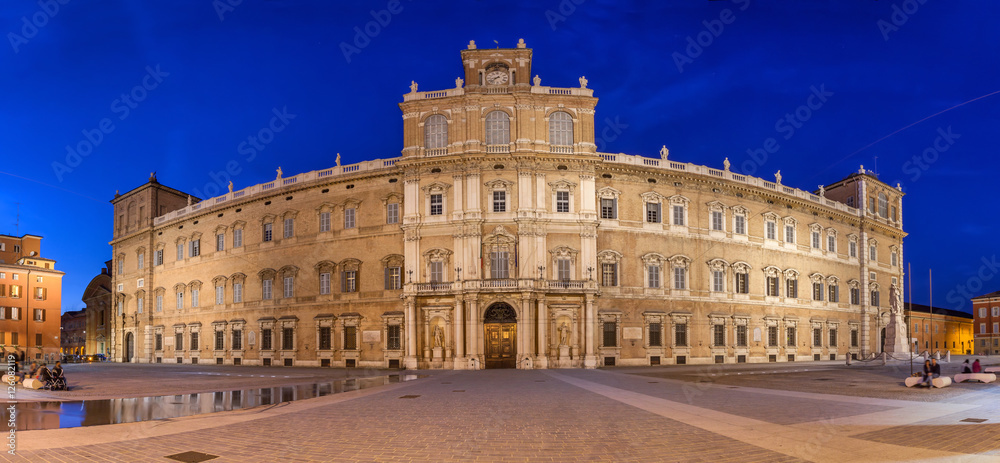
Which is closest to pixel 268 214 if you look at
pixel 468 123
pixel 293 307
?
pixel 293 307

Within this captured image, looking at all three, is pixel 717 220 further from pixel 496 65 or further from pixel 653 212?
pixel 496 65

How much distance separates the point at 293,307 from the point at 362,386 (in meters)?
24.3

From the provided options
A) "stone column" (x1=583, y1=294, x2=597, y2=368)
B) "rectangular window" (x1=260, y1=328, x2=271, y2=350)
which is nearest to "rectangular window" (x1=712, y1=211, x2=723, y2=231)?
"stone column" (x1=583, y1=294, x2=597, y2=368)

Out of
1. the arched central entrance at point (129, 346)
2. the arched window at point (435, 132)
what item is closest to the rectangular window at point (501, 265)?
the arched window at point (435, 132)

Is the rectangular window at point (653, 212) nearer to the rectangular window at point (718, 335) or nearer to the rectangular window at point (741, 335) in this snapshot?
the rectangular window at point (718, 335)

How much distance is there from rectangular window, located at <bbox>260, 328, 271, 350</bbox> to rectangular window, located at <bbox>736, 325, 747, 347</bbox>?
114ft

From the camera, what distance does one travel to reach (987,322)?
94.6m

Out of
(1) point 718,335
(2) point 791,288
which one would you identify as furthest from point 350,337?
(2) point 791,288

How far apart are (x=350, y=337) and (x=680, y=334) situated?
74.6 ft

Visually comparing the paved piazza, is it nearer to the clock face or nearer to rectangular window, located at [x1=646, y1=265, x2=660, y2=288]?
rectangular window, located at [x1=646, y1=265, x2=660, y2=288]

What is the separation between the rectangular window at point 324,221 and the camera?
1857 inches

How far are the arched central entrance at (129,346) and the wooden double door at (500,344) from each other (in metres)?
41.6

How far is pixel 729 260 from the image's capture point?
159ft

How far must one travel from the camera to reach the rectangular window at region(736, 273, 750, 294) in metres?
48.9
